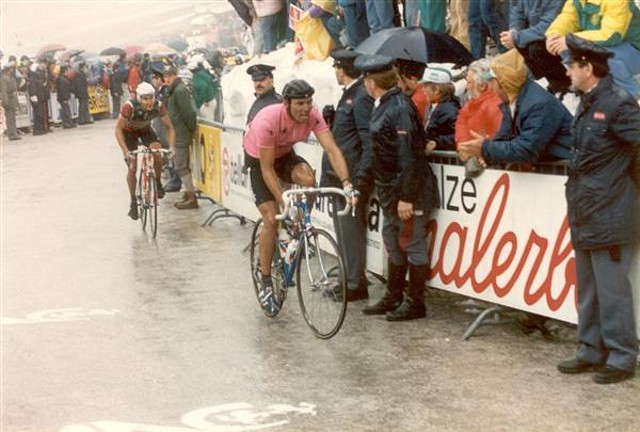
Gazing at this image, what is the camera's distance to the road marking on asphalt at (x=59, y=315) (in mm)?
9523

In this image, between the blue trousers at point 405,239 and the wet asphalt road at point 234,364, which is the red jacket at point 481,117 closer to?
the blue trousers at point 405,239

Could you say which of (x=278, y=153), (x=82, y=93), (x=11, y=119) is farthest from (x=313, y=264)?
(x=82, y=93)

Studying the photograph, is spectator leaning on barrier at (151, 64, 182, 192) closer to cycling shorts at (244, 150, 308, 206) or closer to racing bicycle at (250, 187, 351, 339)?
cycling shorts at (244, 150, 308, 206)

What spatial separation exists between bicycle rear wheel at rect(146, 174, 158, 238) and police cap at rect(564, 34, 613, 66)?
26.2ft

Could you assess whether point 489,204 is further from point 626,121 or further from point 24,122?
point 24,122

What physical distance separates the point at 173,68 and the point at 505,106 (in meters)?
9.36

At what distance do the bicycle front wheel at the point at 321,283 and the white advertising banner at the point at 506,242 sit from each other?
1053mm

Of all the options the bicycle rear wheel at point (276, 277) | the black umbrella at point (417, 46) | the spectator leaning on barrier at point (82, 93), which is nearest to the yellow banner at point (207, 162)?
the black umbrella at point (417, 46)

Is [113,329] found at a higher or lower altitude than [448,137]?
lower

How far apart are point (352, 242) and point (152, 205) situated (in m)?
4.91

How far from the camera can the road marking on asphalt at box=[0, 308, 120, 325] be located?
9.52 metres

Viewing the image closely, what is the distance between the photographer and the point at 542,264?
319 inches

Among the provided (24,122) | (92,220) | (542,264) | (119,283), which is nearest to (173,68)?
(92,220)

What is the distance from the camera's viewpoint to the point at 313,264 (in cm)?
873
